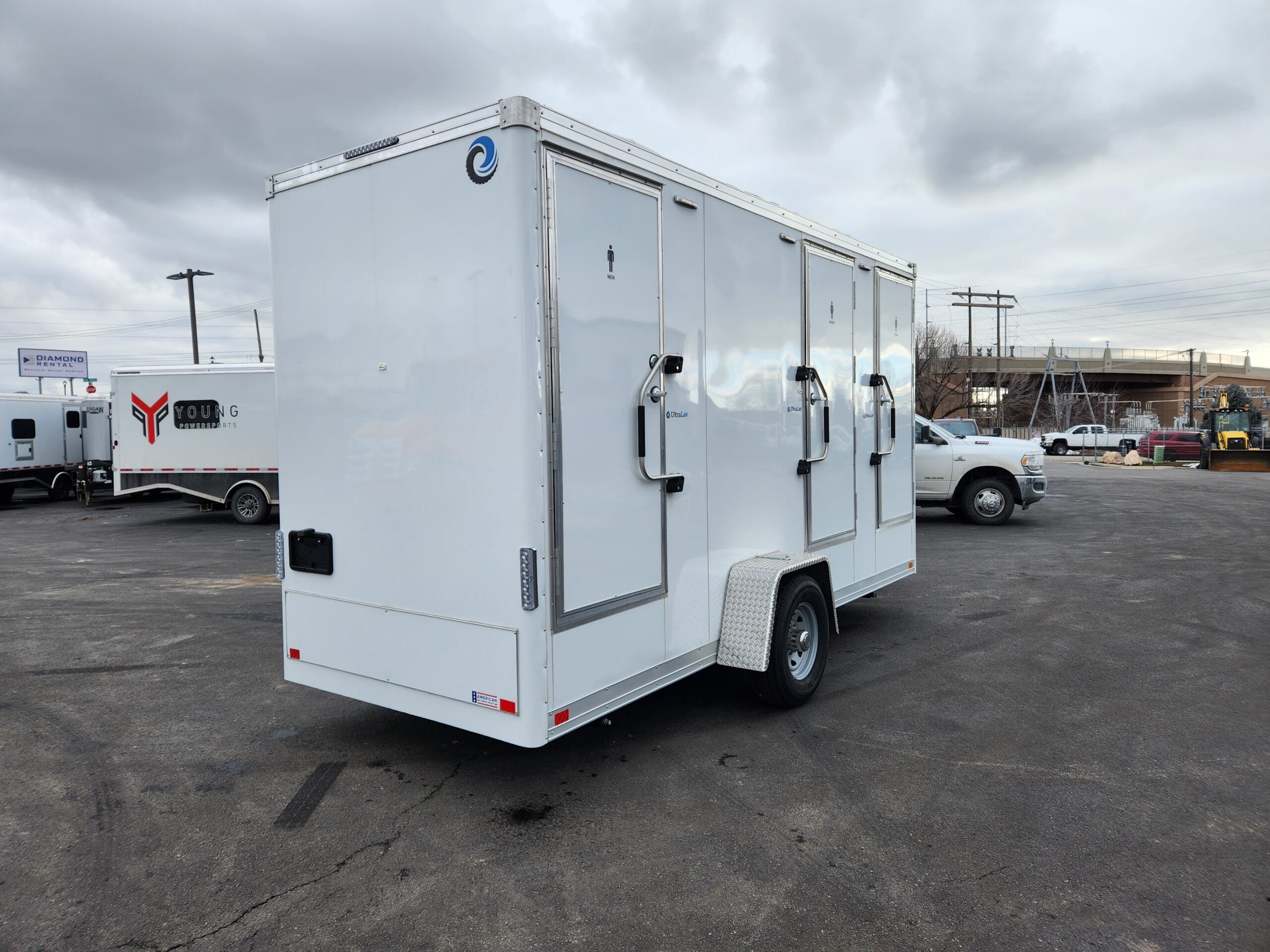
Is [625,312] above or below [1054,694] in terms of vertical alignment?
above

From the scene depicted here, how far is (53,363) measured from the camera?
49.3 meters

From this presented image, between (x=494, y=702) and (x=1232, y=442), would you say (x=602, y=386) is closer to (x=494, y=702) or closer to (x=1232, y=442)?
(x=494, y=702)

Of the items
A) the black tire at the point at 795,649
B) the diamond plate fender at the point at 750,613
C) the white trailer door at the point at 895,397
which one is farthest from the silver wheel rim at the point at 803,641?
the white trailer door at the point at 895,397

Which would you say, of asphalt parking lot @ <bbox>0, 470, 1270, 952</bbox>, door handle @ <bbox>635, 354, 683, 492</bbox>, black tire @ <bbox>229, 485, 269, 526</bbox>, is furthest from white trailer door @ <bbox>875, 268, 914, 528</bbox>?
black tire @ <bbox>229, 485, 269, 526</bbox>

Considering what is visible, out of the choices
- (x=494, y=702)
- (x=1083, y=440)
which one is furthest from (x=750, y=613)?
(x=1083, y=440)

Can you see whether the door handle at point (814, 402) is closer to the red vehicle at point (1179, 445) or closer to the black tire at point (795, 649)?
the black tire at point (795, 649)

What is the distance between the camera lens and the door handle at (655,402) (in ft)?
14.0

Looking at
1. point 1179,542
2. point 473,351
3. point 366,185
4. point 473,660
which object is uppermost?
point 366,185

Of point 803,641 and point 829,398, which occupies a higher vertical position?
point 829,398

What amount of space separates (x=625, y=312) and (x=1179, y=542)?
39.2 feet

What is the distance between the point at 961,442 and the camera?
1528 cm

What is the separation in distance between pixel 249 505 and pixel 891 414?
43.7ft

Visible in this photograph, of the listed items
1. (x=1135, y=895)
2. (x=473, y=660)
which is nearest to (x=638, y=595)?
(x=473, y=660)

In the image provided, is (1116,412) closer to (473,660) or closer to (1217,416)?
(1217,416)
